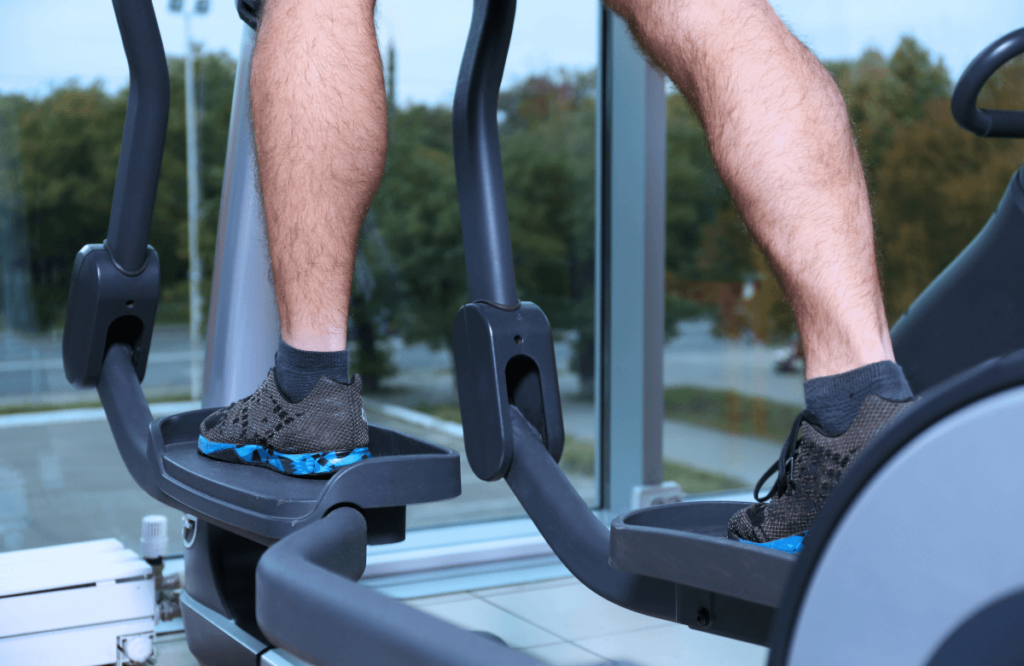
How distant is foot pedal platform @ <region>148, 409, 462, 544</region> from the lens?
31.4 inches

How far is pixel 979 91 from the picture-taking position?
3.91ft

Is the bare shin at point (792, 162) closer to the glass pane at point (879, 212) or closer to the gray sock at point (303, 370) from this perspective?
the gray sock at point (303, 370)

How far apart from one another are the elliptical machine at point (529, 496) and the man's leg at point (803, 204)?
4.2 inches

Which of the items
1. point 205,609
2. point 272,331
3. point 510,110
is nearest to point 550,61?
point 510,110

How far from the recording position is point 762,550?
0.60 m

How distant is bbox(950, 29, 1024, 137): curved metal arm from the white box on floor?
124cm

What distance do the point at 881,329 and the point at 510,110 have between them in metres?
2.00

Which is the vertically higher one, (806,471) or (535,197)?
(535,197)

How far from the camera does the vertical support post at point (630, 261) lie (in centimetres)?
209

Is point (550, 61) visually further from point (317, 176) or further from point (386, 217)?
point (317, 176)

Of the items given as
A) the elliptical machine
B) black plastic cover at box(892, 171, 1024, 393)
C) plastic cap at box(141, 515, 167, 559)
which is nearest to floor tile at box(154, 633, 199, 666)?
plastic cap at box(141, 515, 167, 559)

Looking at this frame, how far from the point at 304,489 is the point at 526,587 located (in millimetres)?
976

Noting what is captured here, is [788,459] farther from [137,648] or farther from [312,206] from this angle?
[137,648]

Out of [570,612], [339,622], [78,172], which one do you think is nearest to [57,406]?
[78,172]
